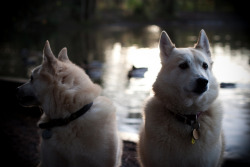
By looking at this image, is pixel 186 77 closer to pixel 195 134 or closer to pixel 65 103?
pixel 195 134

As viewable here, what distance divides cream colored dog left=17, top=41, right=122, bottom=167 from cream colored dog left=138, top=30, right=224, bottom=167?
0.57m

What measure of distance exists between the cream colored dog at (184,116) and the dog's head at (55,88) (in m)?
0.85

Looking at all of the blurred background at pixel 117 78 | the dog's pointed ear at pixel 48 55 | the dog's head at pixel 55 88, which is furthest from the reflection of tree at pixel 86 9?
the dog's pointed ear at pixel 48 55

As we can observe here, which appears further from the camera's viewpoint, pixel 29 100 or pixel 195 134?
pixel 29 100

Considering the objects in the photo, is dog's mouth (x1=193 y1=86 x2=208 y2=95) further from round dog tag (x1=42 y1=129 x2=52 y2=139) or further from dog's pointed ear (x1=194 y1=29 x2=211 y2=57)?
round dog tag (x1=42 y1=129 x2=52 y2=139)

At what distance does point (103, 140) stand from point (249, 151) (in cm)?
311

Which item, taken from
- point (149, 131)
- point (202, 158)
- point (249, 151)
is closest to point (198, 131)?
point (202, 158)

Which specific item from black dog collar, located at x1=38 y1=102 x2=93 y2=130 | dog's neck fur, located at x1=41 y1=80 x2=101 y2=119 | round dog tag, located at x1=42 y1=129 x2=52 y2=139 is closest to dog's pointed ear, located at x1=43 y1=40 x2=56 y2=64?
dog's neck fur, located at x1=41 y1=80 x2=101 y2=119

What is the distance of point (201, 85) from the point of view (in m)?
3.24

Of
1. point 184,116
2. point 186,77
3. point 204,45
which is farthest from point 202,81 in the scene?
point 204,45

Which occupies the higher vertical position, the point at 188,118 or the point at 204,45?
the point at 204,45

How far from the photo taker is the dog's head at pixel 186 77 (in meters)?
3.31

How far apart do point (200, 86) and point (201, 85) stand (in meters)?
0.02

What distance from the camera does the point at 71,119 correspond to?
3.35 m
